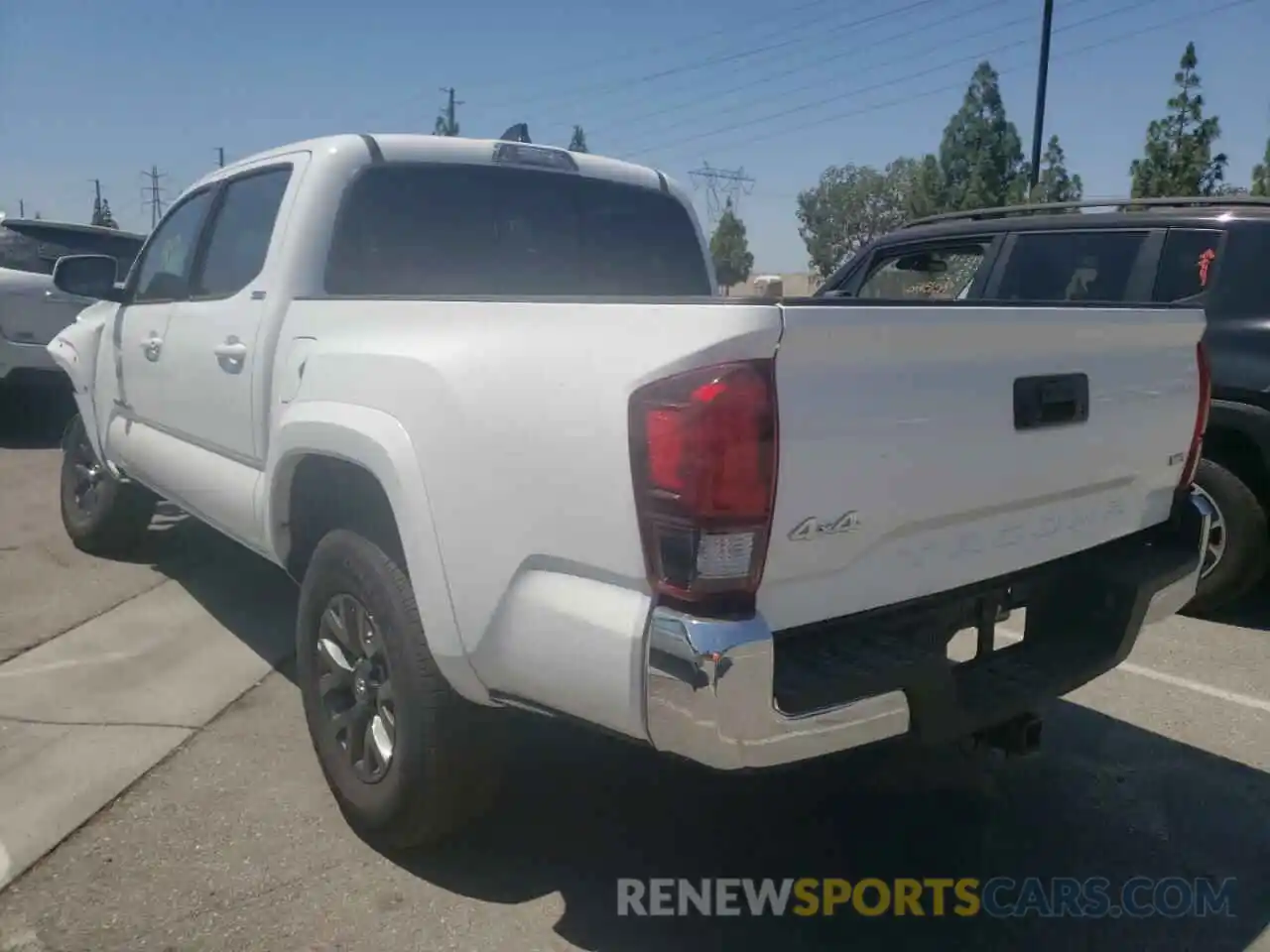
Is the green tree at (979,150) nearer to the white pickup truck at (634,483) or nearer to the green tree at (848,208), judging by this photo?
the green tree at (848,208)

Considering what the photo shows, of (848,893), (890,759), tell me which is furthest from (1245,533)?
(848,893)

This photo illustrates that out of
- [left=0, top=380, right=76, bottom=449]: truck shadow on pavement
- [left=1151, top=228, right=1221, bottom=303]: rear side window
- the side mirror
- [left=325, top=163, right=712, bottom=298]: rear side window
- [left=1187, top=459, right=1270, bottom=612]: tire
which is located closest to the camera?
[left=325, top=163, right=712, bottom=298]: rear side window

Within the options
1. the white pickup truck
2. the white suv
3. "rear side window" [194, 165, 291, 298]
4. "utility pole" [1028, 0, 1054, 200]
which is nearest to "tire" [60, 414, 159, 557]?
"rear side window" [194, 165, 291, 298]

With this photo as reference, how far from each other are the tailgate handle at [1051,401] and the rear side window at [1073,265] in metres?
2.99

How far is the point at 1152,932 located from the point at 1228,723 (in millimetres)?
1598

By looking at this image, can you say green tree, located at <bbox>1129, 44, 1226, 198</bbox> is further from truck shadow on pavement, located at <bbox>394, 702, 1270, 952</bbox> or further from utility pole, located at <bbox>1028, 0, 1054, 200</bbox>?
truck shadow on pavement, located at <bbox>394, 702, 1270, 952</bbox>

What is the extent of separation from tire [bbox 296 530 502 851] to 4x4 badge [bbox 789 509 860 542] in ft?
3.33

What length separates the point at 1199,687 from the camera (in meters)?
4.49

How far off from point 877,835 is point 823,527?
4.71 ft

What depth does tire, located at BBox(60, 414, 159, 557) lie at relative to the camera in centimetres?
570

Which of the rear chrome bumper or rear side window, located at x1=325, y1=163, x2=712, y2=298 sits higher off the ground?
rear side window, located at x1=325, y1=163, x2=712, y2=298

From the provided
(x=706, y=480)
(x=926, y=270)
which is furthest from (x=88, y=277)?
(x=926, y=270)

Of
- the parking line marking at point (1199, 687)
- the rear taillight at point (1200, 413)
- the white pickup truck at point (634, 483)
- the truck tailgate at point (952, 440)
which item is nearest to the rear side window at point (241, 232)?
the white pickup truck at point (634, 483)

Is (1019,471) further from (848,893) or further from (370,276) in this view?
(370,276)
